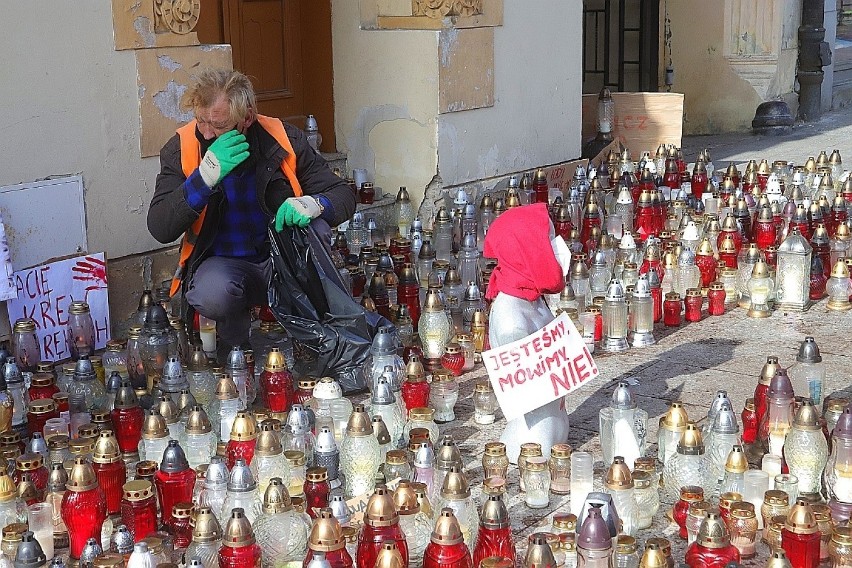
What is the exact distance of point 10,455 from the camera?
379 centimetres

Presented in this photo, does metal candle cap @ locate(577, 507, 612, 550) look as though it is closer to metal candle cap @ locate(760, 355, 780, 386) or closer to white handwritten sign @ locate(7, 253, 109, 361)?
metal candle cap @ locate(760, 355, 780, 386)

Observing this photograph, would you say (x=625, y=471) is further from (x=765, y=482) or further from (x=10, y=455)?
(x=10, y=455)

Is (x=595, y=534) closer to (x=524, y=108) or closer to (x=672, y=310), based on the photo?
(x=672, y=310)

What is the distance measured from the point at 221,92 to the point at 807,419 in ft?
7.83

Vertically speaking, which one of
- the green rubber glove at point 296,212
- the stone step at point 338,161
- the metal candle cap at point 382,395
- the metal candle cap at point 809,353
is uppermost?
the green rubber glove at point 296,212

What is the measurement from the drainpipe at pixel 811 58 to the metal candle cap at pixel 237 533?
10.4m

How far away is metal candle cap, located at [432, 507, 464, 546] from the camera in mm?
2906

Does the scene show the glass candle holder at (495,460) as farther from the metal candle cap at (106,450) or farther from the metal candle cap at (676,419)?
the metal candle cap at (106,450)

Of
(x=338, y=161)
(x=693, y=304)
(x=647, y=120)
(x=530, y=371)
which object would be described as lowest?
(x=693, y=304)

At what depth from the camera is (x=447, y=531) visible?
291 centimetres

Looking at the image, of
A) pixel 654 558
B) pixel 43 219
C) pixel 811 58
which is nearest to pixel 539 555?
pixel 654 558

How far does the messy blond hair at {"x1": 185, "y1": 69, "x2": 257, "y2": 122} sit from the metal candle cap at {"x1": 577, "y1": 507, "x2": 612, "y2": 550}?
2.29 m

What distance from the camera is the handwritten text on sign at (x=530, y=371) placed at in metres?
3.75

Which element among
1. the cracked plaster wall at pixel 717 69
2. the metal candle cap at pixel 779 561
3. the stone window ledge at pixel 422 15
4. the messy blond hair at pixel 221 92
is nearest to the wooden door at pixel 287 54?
the stone window ledge at pixel 422 15
